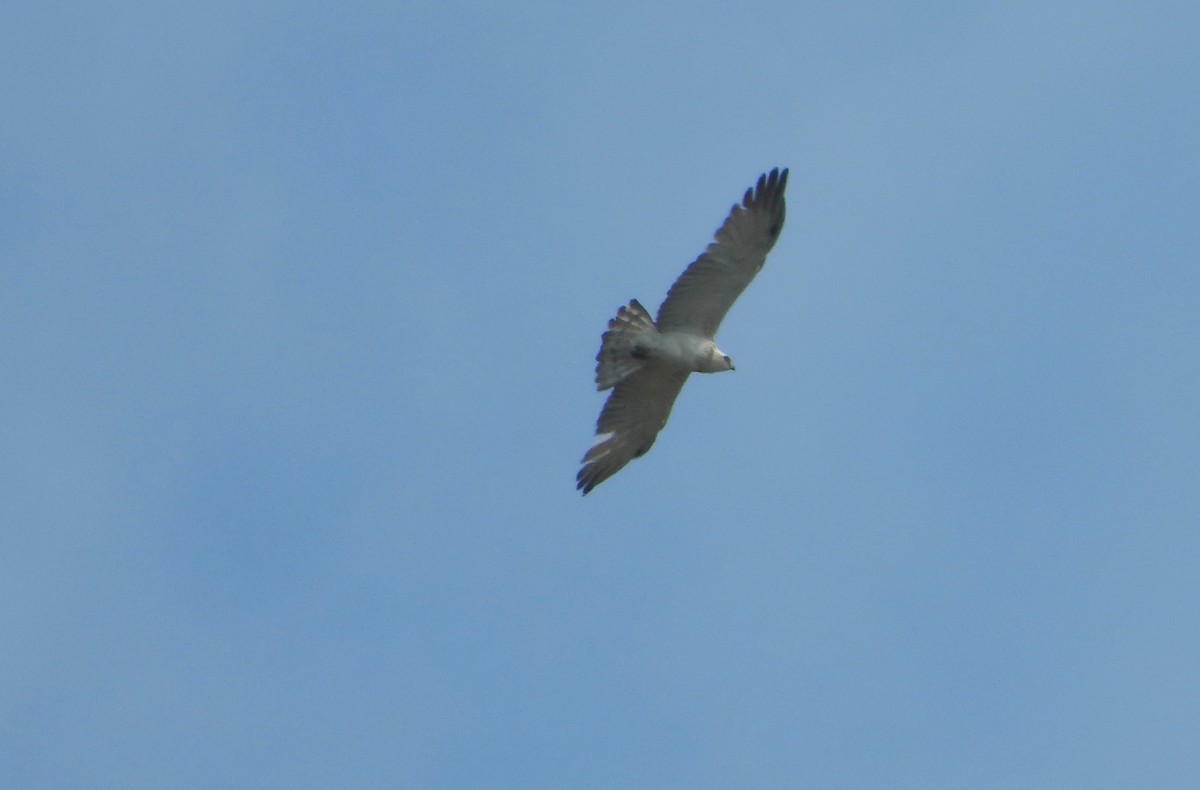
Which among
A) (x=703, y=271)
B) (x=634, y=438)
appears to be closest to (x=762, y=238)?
(x=703, y=271)

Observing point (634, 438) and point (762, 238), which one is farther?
point (634, 438)

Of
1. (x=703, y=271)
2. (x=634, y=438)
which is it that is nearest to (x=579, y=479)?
(x=634, y=438)

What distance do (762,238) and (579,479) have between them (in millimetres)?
3472

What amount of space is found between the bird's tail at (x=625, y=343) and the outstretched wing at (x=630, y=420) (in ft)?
0.51

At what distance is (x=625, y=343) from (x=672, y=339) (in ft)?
1.61

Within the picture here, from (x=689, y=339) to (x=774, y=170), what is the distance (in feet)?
6.47

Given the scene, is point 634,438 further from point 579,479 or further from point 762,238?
point 762,238

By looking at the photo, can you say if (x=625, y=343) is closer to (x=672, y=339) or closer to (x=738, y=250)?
(x=672, y=339)

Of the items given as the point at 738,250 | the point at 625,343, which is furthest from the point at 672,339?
the point at 738,250

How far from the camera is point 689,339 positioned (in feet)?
81.2

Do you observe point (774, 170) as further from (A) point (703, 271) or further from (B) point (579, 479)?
(B) point (579, 479)

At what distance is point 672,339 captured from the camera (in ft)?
81.1

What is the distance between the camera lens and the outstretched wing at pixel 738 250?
24.1 m

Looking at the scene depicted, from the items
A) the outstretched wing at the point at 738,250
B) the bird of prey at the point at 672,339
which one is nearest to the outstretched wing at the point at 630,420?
the bird of prey at the point at 672,339
